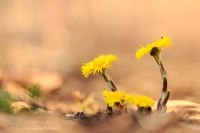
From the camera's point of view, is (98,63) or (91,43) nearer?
(98,63)

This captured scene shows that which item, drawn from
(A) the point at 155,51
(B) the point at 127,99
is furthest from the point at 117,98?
(A) the point at 155,51

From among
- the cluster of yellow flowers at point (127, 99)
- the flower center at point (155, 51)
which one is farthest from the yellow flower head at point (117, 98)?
the flower center at point (155, 51)

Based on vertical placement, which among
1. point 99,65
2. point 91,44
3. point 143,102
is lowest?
point 143,102

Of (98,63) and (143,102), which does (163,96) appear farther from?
(98,63)

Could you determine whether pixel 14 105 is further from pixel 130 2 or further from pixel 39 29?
pixel 130 2

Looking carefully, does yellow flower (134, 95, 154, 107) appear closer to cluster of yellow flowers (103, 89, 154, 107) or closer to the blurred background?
cluster of yellow flowers (103, 89, 154, 107)

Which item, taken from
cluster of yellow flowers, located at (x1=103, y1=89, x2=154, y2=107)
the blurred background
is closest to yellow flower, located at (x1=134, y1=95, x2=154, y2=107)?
cluster of yellow flowers, located at (x1=103, y1=89, x2=154, y2=107)

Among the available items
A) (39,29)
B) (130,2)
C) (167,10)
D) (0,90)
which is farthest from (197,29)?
(0,90)
